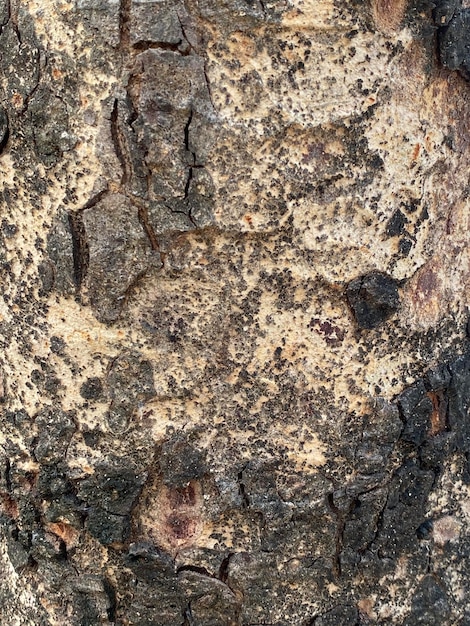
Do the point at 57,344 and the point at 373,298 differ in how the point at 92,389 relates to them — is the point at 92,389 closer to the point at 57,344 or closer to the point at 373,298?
the point at 57,344

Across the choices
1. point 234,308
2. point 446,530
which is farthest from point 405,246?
point 446,530

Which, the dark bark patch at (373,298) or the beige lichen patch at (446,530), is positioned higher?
the dark bark patch at (373,298)

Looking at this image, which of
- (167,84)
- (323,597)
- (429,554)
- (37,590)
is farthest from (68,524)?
(167,84)

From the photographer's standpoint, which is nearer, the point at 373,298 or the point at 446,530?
the point at 373,298

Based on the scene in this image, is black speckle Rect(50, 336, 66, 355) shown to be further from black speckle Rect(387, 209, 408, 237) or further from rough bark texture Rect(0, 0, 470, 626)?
black speckle Rect(387, 209, 408, 237)

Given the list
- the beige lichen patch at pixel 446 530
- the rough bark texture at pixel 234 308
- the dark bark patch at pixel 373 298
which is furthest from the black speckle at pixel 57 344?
the beige lichen patch at pixel 446 530

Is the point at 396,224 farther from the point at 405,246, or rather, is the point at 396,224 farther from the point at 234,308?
the point at 234,308

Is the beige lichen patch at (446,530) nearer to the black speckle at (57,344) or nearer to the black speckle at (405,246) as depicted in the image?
the black speckle at (405,246)

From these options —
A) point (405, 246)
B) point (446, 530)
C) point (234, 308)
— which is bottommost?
point (446, 530)

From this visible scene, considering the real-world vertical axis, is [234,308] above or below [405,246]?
below

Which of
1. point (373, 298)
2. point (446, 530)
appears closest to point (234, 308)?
point (373, 298)

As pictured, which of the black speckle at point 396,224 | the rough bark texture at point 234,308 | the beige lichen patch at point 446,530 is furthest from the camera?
the beige lichen patch at point 446,530
